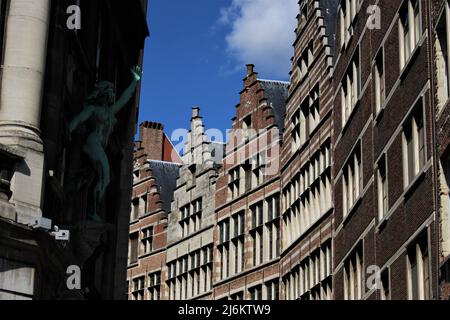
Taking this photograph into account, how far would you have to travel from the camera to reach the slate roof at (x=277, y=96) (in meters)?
43.3

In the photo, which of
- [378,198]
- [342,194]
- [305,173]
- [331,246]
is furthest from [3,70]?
[305,173]

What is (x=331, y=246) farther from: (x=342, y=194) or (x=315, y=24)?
(x=315, y=24)

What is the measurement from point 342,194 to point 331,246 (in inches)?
107

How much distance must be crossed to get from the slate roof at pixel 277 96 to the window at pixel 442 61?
2371 centimetres

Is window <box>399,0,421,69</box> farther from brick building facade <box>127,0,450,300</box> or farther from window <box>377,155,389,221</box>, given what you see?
window <box>377,155,389,221</box>

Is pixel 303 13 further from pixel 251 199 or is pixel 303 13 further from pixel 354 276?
pixel 354 276

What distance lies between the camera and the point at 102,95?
19.2m

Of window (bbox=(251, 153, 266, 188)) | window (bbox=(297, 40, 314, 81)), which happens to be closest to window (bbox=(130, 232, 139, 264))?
window (bbox=(251, 153, 266, 188))

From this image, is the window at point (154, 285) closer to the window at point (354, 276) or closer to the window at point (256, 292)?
the window at point (256, 292)

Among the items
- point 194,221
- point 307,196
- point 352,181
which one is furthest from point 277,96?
point 352,181

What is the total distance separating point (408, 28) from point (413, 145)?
2.72 meters

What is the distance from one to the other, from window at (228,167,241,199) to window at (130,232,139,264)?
32.1ft

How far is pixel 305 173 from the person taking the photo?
A: 36719 millimetres

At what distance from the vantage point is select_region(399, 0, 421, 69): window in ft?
70.0
